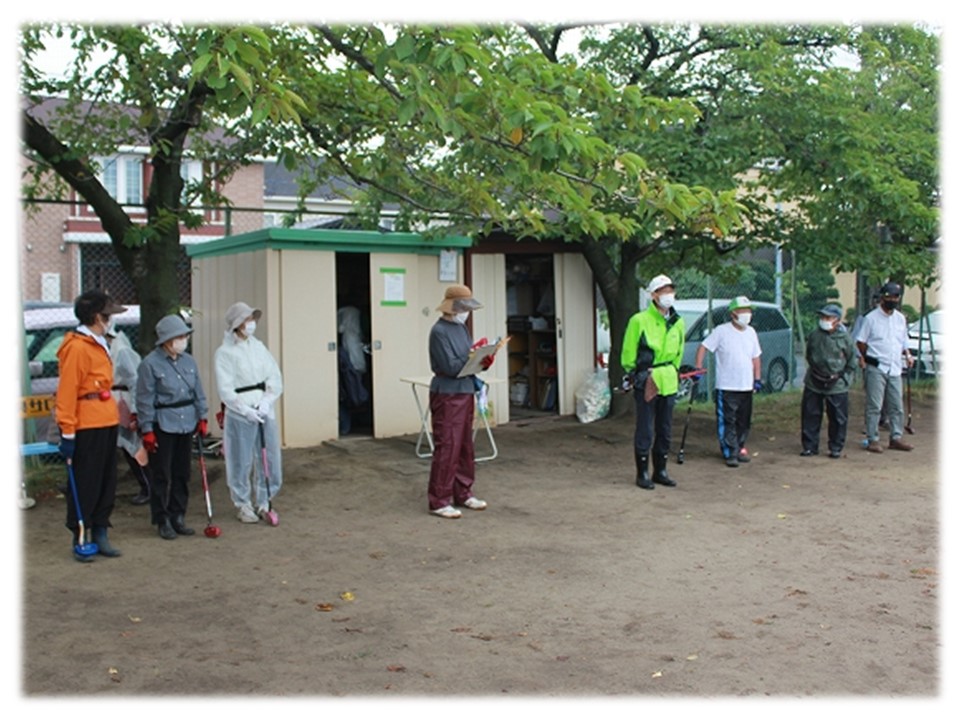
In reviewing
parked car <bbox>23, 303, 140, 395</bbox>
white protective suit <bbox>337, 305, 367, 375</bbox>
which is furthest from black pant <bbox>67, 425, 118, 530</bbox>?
white protective suit <bbox>337, 305, 367, 375</bbox>

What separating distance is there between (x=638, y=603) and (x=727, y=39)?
7834 millimetres

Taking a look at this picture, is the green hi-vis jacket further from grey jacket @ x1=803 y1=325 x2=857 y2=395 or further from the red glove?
the red glove

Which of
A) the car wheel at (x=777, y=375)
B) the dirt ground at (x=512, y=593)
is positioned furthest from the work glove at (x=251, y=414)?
the car wheel at (x=777, y=375)

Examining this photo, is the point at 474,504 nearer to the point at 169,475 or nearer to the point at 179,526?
the point at 179,526

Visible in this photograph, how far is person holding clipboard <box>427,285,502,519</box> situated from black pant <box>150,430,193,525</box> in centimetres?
195

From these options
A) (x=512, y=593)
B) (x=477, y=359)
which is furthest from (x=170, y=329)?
(x=512, y=593)

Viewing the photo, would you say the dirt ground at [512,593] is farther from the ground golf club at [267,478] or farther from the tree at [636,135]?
the tree at [636,135]

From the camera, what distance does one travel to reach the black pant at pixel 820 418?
10.7 meters

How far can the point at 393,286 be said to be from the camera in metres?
11.7

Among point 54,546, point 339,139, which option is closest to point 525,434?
point 339,139

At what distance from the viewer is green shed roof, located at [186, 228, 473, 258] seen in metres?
10.7

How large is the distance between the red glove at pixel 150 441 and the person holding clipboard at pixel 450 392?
7.08 ft

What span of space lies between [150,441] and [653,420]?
443cm

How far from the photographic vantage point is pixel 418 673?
4.72 m
